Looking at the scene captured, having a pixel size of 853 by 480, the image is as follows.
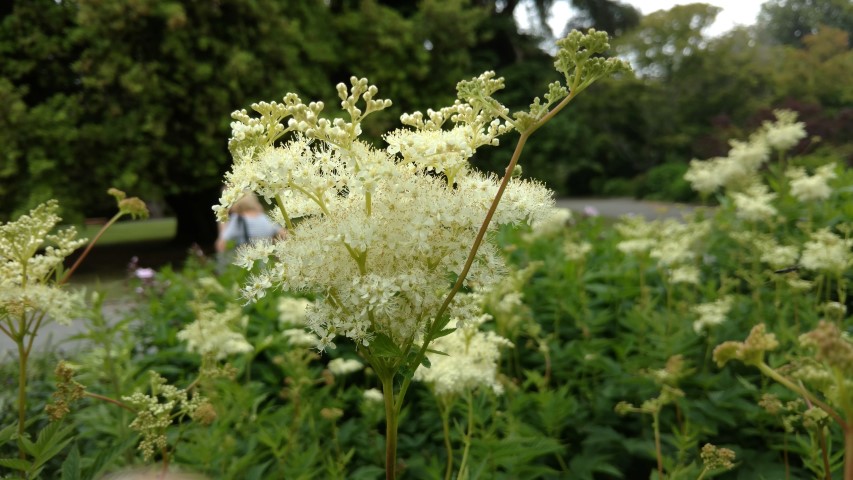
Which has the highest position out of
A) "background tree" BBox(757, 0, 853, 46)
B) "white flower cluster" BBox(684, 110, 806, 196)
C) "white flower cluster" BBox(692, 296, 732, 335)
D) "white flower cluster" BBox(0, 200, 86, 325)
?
"background tree" BBox(757, 0, 853, 46)

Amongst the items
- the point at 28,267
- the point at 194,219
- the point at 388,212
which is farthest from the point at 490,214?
the point at 194,219

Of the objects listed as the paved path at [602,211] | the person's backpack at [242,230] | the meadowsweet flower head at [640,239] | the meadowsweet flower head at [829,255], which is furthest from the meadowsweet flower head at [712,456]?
the person's backpack at [242,230]

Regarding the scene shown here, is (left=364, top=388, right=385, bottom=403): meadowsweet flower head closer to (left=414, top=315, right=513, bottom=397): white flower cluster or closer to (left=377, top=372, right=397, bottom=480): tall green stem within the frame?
(left=414, top=315, right=513, bottom=397): white flower cluster

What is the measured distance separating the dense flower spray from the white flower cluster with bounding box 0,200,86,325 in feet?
2.24

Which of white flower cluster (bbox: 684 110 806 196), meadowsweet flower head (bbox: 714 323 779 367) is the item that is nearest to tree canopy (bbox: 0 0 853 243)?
white flower cluster (bbox: 684 110 806 196)

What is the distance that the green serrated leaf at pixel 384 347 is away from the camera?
3.55ft

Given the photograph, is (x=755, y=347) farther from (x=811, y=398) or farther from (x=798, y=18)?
(x=798, y=18)

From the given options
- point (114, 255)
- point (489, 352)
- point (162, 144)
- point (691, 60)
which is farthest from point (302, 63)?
point (691, 60)

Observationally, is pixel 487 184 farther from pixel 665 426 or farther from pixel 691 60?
pixel 691 60

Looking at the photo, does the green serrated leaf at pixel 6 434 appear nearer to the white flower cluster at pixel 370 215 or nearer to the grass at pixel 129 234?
the white flower cluster at pixel 370 215

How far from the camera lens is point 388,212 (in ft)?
3.71

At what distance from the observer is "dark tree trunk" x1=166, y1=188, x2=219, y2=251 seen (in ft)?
63.2

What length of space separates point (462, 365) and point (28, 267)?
4.35 ft

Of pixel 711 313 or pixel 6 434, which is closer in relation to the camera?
pixel 6 434
